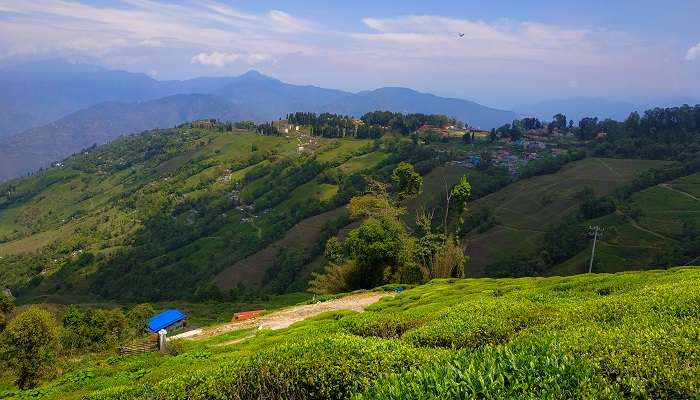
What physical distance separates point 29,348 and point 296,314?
19.3 metres

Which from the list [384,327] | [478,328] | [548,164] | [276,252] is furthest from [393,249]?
[548,164]

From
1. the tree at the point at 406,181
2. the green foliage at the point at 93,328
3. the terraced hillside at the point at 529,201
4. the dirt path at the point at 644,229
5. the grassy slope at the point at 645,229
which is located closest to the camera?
the green foliage at the point at 93,328

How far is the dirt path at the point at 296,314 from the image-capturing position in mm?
37594

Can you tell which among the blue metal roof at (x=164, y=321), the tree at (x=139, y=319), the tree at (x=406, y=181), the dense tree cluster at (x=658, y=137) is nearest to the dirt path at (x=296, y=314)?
the tree at (x=406, y=181)

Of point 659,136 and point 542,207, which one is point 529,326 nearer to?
point 542,207

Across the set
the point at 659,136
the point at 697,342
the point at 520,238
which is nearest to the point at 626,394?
the point at 697,342

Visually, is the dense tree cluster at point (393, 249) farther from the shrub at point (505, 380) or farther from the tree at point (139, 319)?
the shrub at point (505, 380)

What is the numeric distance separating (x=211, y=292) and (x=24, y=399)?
302ft

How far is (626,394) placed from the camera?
9867 millimetres

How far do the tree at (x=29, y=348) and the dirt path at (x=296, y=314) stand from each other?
34.7 feet

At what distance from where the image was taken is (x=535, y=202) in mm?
149375

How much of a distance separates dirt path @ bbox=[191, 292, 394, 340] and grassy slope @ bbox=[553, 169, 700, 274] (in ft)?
248

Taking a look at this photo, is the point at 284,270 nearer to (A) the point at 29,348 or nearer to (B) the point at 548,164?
(B) the point at 548,164

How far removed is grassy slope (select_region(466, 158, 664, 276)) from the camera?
123938 millimetres
